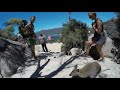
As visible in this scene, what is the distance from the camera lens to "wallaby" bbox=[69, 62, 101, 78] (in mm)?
5355

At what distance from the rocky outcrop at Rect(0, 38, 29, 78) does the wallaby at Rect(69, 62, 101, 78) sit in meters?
1.23

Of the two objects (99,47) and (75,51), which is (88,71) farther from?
(75,51)

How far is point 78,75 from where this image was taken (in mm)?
5352

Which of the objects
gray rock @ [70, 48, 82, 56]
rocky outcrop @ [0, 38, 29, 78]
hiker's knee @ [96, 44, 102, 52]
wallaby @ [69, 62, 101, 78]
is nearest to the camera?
wallaby @ [69, 62, 101, 78]

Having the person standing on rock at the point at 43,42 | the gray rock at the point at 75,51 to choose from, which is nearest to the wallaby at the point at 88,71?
the gray rock at the point at 75,51

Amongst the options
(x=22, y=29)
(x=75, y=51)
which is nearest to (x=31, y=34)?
(x=22, y=29)

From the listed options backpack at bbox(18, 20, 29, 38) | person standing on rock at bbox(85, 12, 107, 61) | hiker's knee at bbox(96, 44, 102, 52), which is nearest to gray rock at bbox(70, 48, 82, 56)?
person standing on rock at bbox(85, 12, 107, 61)

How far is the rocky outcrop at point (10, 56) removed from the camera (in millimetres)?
5595

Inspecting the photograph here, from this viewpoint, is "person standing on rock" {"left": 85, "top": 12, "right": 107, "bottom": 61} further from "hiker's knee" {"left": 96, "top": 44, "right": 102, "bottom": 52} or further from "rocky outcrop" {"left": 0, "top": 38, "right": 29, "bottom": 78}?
"rocky outcrop" {"left": 0, "top": 38, "right": 29, "bottom": 78}

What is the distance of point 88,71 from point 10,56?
1722mm

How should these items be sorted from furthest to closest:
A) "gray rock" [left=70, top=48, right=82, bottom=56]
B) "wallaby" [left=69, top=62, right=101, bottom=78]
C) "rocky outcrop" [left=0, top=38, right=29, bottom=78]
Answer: "gray rock" [left=70, top=48, right=82, bottom=56], "rocky outcrop" [left=0, top=38, right=29, bottom=78], "wallaby" [left=69, top=62, right=101, bottom=78]

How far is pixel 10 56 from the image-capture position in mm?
5953

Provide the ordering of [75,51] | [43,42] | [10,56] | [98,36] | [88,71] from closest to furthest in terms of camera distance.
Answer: [88,71]
[98,36]
[10,56]
[43,42]
[75,51]
